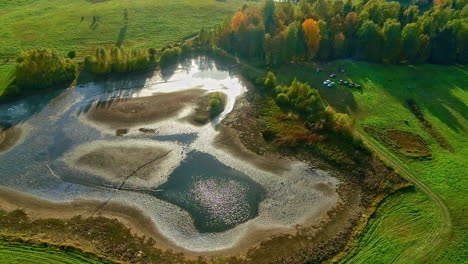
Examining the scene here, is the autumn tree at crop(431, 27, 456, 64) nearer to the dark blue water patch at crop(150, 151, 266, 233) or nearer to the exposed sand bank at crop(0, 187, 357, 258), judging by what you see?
the exposed sand bank at crop(0, 187, 357, 258)

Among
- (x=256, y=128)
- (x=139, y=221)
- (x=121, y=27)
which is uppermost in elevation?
(x=121, y=27)

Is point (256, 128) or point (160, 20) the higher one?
point (160, 20)

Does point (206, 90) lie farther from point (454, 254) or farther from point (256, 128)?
point (454, 254)

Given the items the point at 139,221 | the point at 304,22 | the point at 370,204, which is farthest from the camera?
the point at 304,22

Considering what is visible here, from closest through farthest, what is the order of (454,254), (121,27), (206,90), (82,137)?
(454,254), (82,137), (206,90), (121,27)

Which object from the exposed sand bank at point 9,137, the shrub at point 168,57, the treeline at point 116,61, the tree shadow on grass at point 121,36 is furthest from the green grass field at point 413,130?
the exposed sand bank at point 9,137

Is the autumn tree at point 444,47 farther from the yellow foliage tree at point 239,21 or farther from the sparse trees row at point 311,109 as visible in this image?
the yellow foliage tree at point 239,21

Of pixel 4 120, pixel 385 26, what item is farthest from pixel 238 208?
pixel 385 26
